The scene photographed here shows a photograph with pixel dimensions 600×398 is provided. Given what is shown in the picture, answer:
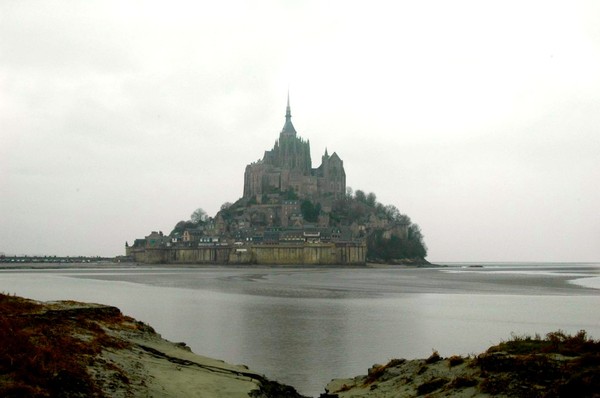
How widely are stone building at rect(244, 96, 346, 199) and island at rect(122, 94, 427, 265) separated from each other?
311 mm

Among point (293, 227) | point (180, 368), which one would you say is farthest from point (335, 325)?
point (293, 227)

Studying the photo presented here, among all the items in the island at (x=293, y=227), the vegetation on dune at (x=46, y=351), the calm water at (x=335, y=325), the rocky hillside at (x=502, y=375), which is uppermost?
the island at (x=293, y=227)

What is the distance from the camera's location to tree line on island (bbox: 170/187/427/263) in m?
166

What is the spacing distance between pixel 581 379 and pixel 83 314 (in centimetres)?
1134

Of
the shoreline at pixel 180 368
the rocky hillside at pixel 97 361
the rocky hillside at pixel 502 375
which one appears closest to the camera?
the rocky hillside at pixel 97 361

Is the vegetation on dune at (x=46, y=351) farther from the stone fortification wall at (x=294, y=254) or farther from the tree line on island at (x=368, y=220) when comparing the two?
the tree line on island at (x=368, y=220)

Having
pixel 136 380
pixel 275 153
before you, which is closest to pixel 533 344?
pixel 136 380

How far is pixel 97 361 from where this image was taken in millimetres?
10203

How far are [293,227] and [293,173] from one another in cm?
2766

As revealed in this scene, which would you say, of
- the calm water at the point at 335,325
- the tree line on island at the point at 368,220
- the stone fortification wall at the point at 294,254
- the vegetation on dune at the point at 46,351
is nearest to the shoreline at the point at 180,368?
the vegetation on dune at the point at 46,351

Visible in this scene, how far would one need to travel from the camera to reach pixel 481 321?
29.7 m

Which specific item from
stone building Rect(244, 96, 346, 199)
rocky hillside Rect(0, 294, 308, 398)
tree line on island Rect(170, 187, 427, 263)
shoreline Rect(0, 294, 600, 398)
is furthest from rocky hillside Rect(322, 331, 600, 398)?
stone building Rect(244, 96, 346, 199)

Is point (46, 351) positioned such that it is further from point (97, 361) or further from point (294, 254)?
point (294, 254)

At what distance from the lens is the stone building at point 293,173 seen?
17838 centimetres
